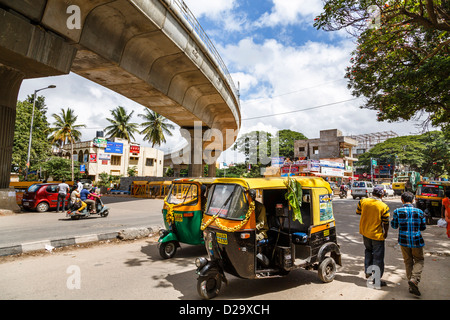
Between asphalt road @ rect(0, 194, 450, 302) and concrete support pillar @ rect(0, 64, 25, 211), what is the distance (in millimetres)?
8709

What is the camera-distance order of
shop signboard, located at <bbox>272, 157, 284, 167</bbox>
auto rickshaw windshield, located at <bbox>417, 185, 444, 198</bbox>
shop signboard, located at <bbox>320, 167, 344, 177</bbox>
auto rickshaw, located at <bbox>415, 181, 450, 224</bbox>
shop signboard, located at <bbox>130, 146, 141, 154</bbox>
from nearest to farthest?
auto rickshaw, located at <bbox>415, 181, 450, 224</bbox>, auto rickshaw windshield, located at <bbox>417, 185, 444, 198</bbox>, shop signboard, located at <bbox>320, 167, 344, 177</bbox>, shop signboard, located at <bbox>130, 146, 141, 154</bbox>, shop signboard, located at <bbox>272, 157, 284, 167</bbox>

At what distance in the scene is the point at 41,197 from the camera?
48.1ft

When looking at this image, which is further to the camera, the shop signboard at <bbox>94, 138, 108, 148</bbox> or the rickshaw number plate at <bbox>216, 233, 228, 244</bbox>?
the shop signboard at <bbox>94, 138, 108, 148</bbox>

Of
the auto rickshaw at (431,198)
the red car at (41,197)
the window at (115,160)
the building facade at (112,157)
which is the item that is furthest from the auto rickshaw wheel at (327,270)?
the window at (115,160)

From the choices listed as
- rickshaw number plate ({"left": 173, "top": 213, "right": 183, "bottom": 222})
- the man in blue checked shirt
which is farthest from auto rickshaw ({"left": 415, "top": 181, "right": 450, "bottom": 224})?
rickshaw number plate ({"left": 173, "top": 213, "right": 183, "bottom": 222})

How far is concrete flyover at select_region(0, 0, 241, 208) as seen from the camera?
8555mm

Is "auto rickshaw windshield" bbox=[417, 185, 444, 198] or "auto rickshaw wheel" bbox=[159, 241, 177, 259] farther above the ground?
"auto rickshaw windshield" bbox=[417, 185, 444, 198]

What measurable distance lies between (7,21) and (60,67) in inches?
81.1

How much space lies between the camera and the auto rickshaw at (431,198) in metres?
13.1

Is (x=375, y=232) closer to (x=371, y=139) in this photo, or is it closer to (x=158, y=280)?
(x=158, y=280)

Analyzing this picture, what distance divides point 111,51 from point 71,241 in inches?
297

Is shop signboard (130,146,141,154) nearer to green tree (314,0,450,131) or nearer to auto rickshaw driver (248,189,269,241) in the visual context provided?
green tree (314,0,450,131)

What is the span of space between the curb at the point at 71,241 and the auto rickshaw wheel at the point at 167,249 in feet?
8.70
